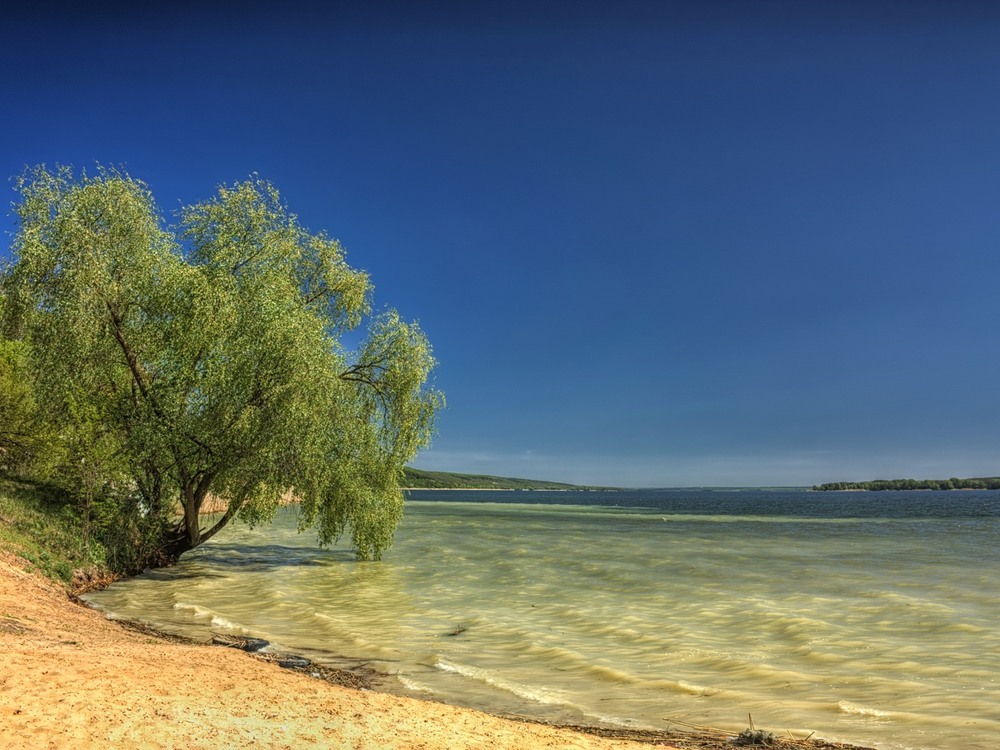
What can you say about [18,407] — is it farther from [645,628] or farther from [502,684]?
[645,628]

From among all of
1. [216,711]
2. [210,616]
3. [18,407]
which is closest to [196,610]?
[210,616]

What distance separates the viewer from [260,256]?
2219 centimetres

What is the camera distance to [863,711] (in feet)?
29.9

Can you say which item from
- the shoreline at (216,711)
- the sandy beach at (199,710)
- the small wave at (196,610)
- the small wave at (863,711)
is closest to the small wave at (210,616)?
the small wave at (196,610)

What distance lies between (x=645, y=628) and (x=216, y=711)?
10707 millimetres

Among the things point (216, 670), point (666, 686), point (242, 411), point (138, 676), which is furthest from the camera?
point (242, 411)

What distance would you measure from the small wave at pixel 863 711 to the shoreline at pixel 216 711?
6.04 feet

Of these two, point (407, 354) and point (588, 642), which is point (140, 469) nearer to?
point (407, 354)

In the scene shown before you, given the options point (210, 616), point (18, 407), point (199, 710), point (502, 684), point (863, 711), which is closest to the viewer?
point (199, 710)

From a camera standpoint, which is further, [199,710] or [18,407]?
[18,407]

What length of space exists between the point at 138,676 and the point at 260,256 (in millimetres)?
16946

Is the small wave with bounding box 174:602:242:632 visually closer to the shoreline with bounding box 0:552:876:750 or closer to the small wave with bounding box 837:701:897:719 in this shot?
the shoreline with bounding box 0:552:876:750

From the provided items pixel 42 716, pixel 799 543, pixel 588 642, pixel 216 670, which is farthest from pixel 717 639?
pixel 799 543

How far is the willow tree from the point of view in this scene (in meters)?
18.3
